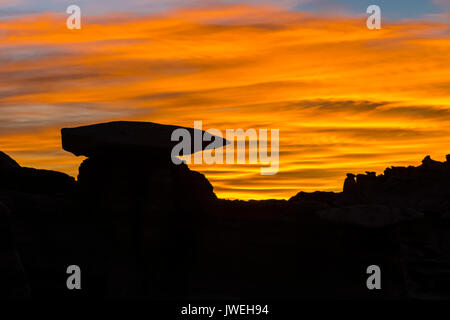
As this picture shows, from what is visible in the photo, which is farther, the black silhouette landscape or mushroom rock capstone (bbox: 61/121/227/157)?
the black silhouette landscape

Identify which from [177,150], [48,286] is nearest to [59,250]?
[48,286]

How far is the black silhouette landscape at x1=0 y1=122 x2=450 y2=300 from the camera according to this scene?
2397 cm

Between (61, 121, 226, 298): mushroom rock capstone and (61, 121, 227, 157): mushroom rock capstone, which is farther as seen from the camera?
(61, 121, 226, 298): mushroom rock capstone

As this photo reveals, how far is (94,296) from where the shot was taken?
78.8 ft

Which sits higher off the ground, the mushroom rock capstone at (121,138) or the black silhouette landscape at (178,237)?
the mushroom rock capstone at (121,138)

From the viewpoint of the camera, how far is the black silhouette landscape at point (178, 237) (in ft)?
78.6

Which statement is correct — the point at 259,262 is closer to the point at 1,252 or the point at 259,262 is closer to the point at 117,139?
the point at 117,139

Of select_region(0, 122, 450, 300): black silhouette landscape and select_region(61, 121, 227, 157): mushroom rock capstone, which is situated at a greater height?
select_region(61, 121, 227, 157): mushroom rock capstone

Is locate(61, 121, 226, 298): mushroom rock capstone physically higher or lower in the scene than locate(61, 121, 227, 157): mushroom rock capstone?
lower

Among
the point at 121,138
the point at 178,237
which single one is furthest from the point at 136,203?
the point at 121,138

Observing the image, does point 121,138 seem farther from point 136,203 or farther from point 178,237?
point 178,237

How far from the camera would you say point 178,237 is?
83.8 feet

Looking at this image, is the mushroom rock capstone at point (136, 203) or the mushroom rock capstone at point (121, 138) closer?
the mushroom rock capstone at point (121, 138)

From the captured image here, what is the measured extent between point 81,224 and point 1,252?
11.0 meters
